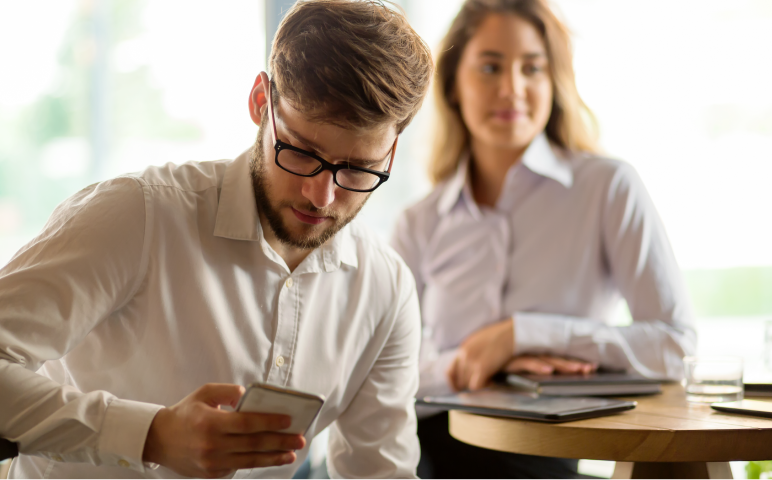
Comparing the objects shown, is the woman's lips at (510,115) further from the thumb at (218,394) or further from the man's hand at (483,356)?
the thumb at (218,394)

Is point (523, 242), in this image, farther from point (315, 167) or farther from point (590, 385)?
point (315, 167)

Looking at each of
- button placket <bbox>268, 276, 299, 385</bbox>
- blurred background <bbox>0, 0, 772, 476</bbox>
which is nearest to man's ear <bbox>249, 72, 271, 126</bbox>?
button placket <bbox>268, 276, 299, 385</bbox>

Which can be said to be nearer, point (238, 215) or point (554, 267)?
point (238, 215)

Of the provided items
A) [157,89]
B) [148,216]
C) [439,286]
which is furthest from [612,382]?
[157,89]

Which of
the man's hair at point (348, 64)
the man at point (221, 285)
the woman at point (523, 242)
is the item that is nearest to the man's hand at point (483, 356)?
the woman at point (523, 242)

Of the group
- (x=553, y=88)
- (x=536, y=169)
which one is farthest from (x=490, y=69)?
(x=536, y=169)

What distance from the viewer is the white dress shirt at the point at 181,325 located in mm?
1091

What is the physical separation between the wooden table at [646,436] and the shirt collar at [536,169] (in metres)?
1.00

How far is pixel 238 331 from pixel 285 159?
38cm

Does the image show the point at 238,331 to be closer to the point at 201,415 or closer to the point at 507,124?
the point at 201,415

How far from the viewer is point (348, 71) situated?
125 cm

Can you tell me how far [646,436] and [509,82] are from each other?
4.57ft

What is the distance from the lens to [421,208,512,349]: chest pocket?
7.59 feet

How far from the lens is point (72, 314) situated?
117cm
